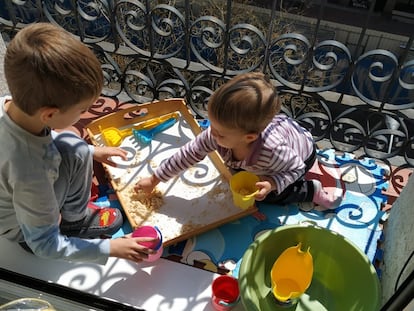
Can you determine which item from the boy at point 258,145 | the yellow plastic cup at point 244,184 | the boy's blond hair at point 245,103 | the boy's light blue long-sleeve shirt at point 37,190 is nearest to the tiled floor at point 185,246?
the boy at point 258,145

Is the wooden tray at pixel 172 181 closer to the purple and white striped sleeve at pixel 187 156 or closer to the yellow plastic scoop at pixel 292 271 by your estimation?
the purple and white striped sleeve at pixel 187 156

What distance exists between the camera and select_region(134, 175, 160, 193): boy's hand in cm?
Result: 151

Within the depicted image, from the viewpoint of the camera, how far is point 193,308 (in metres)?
1.32

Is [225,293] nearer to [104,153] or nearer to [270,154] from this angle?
[270,154]

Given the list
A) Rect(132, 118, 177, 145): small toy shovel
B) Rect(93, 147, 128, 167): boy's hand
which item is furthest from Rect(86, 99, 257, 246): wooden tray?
Rect(93, 147, 128, 167): boy's hand

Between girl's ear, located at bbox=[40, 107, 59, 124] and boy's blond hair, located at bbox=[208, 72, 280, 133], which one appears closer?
girl's ear, located at bbox=[40, 107, 59, 124]

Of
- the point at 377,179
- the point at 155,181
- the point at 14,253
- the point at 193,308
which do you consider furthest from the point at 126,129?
the point at 377,179

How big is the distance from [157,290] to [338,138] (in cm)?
92

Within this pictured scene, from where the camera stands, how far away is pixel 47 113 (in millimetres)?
972

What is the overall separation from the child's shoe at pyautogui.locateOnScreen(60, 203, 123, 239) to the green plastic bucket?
0.48 m

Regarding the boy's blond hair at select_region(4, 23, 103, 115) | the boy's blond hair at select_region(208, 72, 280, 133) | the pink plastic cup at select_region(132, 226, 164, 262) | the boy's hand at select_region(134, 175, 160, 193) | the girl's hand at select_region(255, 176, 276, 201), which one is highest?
the boy's blond hair at select_region(4, 23, 103, 115)

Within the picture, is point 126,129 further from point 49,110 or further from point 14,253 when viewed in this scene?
point 49,110

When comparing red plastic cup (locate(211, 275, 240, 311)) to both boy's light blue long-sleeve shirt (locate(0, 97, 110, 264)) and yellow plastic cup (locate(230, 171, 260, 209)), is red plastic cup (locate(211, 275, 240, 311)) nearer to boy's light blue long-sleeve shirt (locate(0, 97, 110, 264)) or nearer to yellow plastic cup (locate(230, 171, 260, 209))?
yellow plastic cup (locate(230, 171, 260, 209))

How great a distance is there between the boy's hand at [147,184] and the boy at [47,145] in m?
0.21
